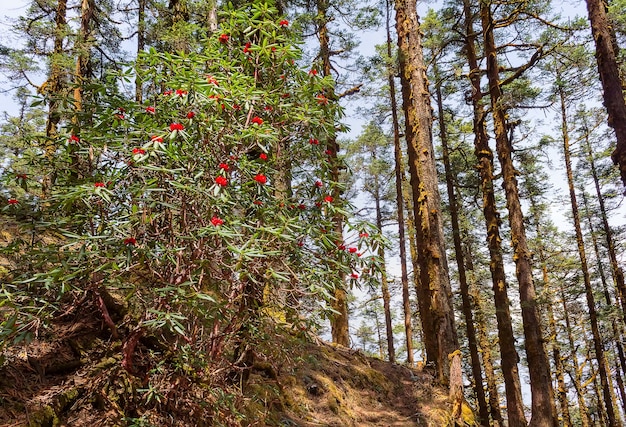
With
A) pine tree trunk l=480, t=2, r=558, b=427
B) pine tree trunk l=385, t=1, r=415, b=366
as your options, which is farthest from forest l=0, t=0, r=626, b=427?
pine tree trunk l=385, t=1, r=415, b=366

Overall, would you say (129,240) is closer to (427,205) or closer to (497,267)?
(427,205)

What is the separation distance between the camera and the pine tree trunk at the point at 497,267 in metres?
8.80

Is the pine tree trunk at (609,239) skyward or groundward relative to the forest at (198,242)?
skyward

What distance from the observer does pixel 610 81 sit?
6.46 metres

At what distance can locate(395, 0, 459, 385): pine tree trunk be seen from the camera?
6.30 meters

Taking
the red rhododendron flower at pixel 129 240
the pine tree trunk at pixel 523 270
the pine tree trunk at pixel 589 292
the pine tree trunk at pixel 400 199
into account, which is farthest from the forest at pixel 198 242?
the pine tree trunk at pixel 589 292

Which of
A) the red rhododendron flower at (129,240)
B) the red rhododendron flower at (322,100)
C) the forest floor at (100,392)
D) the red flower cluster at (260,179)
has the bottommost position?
the forest floor at (100,392)

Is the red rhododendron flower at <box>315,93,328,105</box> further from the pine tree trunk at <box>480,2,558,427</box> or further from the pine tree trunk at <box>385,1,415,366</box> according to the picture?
the pine tree trunk at <box>385,1,415,366</box>

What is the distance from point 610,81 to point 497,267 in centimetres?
515

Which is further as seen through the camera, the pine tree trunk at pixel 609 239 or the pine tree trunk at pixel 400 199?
the pine tree trunk at pixel 609 239

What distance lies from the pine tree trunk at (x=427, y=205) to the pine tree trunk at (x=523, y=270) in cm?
245

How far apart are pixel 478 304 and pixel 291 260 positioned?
16.1 metres

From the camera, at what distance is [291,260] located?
3.62 m

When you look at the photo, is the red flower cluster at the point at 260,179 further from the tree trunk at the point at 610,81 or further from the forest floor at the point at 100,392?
the tree trunk at the point at 610,81
